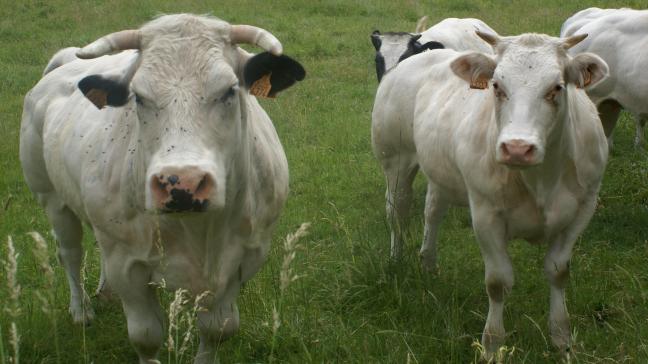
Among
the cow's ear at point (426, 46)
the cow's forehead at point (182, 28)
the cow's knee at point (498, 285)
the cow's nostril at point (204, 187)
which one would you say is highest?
the cow's forehead at point (182, 28)

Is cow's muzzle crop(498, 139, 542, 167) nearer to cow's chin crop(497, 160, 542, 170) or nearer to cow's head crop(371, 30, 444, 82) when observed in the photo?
cow's chin crop(497, 160, 542, 170)

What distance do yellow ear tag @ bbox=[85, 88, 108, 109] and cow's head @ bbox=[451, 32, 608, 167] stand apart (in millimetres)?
1958

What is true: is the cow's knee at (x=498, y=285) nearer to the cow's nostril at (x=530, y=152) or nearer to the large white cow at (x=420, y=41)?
the cow's nostril at (x=530, y=152)

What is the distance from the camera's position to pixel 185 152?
11.1 ft

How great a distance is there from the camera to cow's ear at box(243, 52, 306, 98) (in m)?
3.87

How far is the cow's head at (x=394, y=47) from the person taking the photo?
884 cm

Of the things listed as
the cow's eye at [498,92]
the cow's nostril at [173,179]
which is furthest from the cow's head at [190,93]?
the cow's eye at [498,92]

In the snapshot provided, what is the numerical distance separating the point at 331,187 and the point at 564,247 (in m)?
3.83

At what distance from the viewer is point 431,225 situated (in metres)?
6.61

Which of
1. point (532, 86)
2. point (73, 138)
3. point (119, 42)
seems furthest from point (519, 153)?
point (73, 138)

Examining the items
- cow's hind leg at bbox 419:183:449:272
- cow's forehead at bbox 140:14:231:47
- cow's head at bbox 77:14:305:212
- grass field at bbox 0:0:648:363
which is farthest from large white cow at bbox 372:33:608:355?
cow's forehead at bbox 140:14:231:47

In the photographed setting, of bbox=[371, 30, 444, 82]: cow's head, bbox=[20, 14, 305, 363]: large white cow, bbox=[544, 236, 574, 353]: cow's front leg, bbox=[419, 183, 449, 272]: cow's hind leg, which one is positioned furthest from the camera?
bbox=[371, 30, 444, 82]: cow's head

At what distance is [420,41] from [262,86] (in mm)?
5787

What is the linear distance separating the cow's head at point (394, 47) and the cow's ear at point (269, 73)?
479 cm
